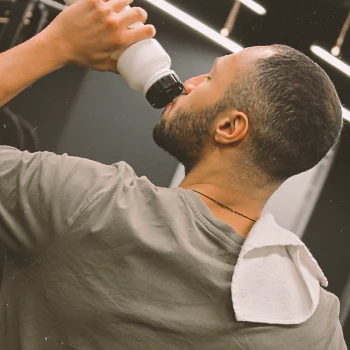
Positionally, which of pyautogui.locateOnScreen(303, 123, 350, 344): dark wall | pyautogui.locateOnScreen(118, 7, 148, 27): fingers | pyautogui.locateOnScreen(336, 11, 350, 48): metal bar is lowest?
pyautogui.locateOnScreen(303, 123, 350, 344): dark wall

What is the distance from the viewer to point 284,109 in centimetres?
75

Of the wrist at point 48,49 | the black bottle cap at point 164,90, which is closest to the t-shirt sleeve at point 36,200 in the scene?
the wrist at point 48,49

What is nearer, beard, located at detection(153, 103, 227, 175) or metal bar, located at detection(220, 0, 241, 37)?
beard, located at detection(153, 103, 227, 175)

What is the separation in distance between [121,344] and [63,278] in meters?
0.11

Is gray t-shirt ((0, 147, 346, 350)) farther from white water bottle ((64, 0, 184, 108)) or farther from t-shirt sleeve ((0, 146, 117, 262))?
white water bottle ((64, 0, 184, 108))

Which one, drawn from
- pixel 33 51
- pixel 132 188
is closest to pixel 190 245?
pixel 132 188

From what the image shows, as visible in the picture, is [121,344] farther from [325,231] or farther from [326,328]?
[325,231]

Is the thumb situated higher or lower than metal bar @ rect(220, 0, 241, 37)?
lower

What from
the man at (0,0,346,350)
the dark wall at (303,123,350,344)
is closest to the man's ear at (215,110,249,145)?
the man at (0,0,346,350)

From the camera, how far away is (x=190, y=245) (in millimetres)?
610

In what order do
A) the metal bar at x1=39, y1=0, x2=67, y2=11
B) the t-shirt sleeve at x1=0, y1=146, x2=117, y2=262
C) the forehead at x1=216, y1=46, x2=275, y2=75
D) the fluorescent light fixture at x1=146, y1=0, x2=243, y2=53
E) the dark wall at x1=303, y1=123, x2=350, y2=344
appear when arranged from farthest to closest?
1. the dark wall at x1=303, y1=123, x2=350, y2=344
2. the fluorescent light fixture at x1=146, y1=0, x2=243, y2=53
3. the metal bar at x1=39, y1=0, x2=67, y2=11
4. the forehead at x1=216, y1=46, x2=275, y2=75
5. the t-shirt sleeve at x1=0, y1=146, x2=117, y2=262

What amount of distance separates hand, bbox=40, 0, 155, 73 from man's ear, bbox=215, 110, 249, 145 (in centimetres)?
19

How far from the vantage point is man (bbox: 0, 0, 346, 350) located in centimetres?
59

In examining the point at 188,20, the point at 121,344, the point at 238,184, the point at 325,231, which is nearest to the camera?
the point at 121,344
